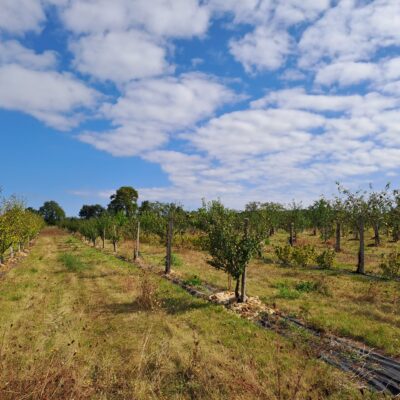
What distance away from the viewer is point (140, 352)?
9.12 metres

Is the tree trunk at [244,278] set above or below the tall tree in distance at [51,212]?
below

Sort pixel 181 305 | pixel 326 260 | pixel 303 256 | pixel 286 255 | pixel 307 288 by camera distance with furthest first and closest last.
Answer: pixel 286 255 < pixel 303 256 < pixel 326 260 < pixel 307 288 < pixel 181 305

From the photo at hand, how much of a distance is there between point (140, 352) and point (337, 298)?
1035 centimetres

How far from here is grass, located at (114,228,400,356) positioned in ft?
37.2

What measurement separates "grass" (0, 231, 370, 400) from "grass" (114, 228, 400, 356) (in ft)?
8.92

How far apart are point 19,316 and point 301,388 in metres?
9.69

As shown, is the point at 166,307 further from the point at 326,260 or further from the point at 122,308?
the point at 326,260

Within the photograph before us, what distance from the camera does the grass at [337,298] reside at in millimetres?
11344

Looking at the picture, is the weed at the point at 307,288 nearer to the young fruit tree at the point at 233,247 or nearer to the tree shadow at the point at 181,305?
the young fruit tree at the point at 233,247

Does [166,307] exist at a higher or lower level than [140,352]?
higher

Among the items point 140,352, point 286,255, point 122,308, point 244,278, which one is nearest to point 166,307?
point 122,308

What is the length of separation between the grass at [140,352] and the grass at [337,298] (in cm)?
272

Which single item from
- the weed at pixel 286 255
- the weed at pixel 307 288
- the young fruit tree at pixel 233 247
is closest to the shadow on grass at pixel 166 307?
the young fruit tree at pixel 233 247

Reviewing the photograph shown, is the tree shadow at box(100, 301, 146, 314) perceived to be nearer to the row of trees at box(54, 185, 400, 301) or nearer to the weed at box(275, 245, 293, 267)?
the row of trees at box(54, 185, 400, 301)
